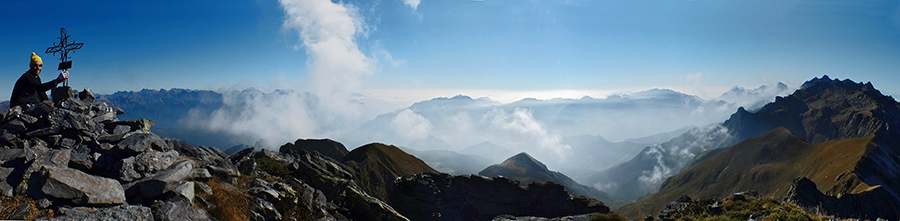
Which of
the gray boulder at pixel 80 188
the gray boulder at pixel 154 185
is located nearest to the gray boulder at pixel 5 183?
the gray boulder at pixel 80 188

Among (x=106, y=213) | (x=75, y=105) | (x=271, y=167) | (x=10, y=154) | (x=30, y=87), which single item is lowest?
(x=106, y=213)

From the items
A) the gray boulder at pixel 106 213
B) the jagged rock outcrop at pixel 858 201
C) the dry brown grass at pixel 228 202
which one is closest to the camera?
the gray boulder at pixel 106 213

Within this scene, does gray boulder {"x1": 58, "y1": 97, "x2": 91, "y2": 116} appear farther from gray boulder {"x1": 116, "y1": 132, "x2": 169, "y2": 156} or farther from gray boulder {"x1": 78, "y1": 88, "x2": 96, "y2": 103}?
gray boulder {"x1": 116, "y1": 132, "x2": 169, "y2": 156}

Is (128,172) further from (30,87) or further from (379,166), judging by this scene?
(379,166)

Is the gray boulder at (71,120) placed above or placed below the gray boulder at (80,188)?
above

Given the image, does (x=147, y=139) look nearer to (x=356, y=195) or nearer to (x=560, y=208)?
(x=356, y=195)

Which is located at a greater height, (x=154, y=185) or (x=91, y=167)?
(x=91, y=167)

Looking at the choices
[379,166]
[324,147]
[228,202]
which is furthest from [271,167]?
[324,147]

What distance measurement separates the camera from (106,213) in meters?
9.90

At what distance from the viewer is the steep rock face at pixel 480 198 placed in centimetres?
4569

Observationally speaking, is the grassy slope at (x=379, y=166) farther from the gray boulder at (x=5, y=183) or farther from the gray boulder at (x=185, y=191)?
the gray boulder at (x=5, y=183)

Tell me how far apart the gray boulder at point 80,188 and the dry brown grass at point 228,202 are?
2417 mm

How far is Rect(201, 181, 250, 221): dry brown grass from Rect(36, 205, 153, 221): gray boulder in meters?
2.01

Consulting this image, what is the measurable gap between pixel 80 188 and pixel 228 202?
3.89 meters
